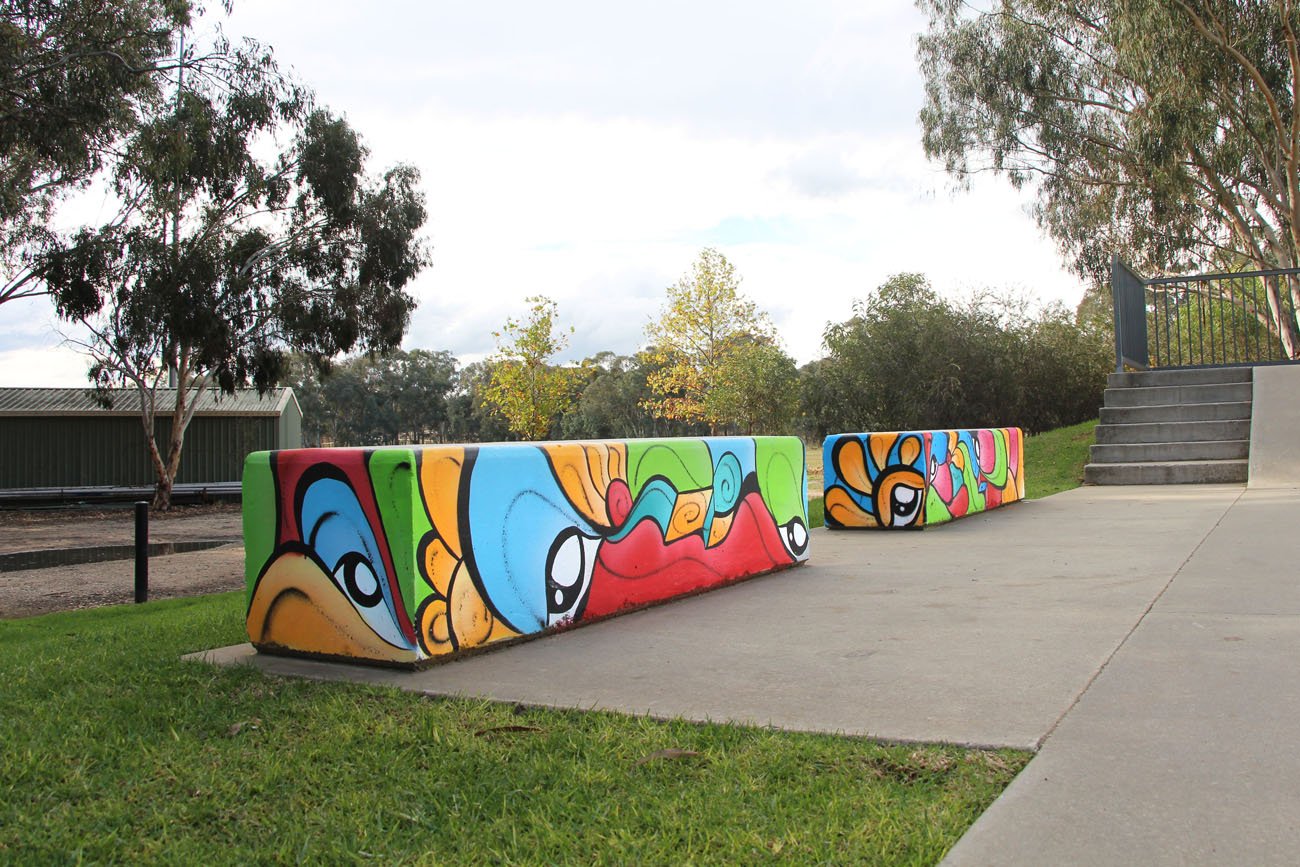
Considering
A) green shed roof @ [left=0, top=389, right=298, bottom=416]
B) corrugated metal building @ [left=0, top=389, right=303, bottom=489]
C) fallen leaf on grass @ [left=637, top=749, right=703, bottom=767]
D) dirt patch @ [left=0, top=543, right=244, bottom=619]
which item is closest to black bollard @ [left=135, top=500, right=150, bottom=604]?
dirt patch @ [left=0, top=543, right=244, bottom=619]

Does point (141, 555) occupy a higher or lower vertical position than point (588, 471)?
lower

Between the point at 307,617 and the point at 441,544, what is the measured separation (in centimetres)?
75

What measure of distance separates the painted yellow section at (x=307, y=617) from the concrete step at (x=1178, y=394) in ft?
46.7

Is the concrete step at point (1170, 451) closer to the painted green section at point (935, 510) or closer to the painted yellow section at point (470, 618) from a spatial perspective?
the painted green section at point (935, 510)

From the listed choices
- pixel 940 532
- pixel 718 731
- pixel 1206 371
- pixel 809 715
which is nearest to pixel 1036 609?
pixel 809 715

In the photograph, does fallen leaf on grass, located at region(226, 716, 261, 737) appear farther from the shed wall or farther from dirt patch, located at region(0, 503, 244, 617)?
the shed wall

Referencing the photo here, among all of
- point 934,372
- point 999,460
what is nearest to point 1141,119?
point 934,372

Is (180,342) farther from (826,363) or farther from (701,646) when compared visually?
(701,646)

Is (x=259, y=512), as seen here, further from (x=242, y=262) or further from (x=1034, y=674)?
(x=242, y=262)

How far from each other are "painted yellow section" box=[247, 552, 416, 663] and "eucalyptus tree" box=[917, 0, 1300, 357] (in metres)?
21.2

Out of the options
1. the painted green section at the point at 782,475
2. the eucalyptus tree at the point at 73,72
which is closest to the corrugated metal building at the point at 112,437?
the eucalyptus tree at the point at 73,72

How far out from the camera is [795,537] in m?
7.39

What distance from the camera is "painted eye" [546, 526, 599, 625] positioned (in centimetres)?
504

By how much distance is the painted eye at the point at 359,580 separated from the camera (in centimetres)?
436
